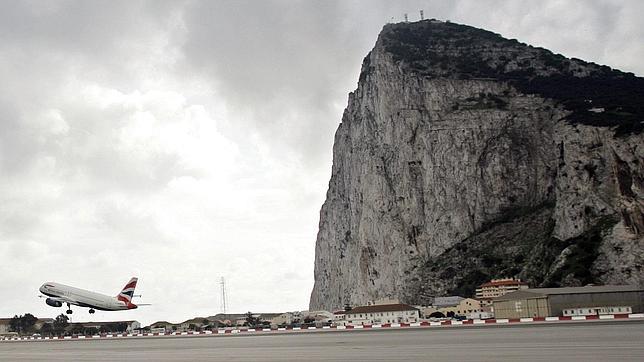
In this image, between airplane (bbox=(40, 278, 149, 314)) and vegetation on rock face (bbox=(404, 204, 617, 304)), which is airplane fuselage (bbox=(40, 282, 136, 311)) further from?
vegetation on rock face (bbox=(404, 204, 617, 304))

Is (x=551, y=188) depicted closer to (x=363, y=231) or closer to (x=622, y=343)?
(x=363, y=231)

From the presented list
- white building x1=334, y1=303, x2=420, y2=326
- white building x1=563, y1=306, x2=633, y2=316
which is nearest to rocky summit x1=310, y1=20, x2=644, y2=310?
white building x1=563, y1=306, x2=633, y2=316

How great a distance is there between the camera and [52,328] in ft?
584

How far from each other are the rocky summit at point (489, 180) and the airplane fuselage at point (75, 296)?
69.4 metres

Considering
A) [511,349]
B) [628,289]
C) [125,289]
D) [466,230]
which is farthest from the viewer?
[466,230]

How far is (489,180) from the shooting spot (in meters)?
166

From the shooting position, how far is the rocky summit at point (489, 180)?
12375 cm

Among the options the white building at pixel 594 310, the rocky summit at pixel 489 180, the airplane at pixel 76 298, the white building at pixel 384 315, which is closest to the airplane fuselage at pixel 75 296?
the airplane at pixel 76 298

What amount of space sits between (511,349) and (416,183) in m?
145

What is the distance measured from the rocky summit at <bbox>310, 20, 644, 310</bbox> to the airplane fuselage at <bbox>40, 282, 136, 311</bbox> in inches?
2733

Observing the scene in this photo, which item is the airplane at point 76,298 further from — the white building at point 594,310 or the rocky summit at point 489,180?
the white building at point 594,310

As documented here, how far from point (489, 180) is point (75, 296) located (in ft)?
322

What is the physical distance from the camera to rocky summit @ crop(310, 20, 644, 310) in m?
124

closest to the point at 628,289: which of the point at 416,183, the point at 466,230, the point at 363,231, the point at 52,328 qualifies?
the point at 466,230
